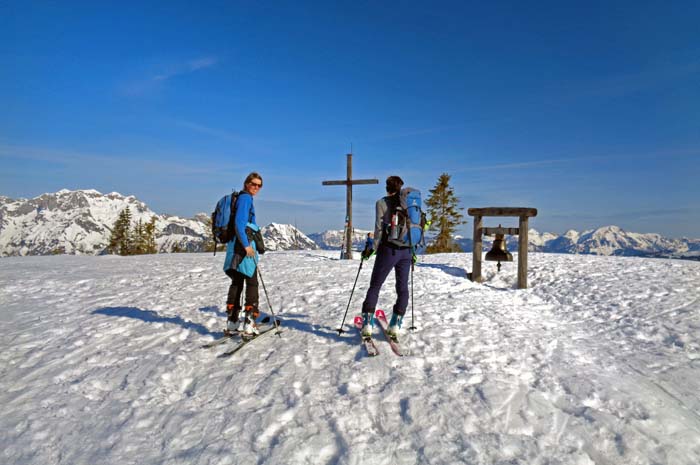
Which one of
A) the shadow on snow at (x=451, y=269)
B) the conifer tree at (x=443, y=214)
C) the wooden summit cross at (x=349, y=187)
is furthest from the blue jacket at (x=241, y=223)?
the conifer tree at (x=443, y=214)

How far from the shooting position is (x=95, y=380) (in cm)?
553

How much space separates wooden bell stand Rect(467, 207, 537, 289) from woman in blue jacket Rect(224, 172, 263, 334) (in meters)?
8.74

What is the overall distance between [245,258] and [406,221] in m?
3.00

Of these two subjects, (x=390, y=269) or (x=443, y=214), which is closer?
(x=390, y=269)

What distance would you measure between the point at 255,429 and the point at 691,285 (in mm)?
12686

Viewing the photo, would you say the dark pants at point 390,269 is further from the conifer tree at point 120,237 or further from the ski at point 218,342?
the conifer tree at point 120,237

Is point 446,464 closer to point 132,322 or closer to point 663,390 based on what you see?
point 663,390

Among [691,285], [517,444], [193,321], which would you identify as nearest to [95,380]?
[193,321]

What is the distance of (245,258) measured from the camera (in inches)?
256

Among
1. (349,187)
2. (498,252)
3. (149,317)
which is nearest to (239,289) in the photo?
(149,317)

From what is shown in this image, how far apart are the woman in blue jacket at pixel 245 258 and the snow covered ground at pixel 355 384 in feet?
2.11

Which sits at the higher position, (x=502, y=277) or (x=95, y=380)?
(x=502, y=277)

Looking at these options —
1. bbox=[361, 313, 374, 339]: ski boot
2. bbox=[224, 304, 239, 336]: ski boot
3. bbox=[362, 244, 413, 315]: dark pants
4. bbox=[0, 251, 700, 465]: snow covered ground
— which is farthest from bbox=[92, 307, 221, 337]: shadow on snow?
bbox=[362, 244, 413, 315]: dark pants

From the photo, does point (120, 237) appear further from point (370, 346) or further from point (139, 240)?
point (370, 346)
